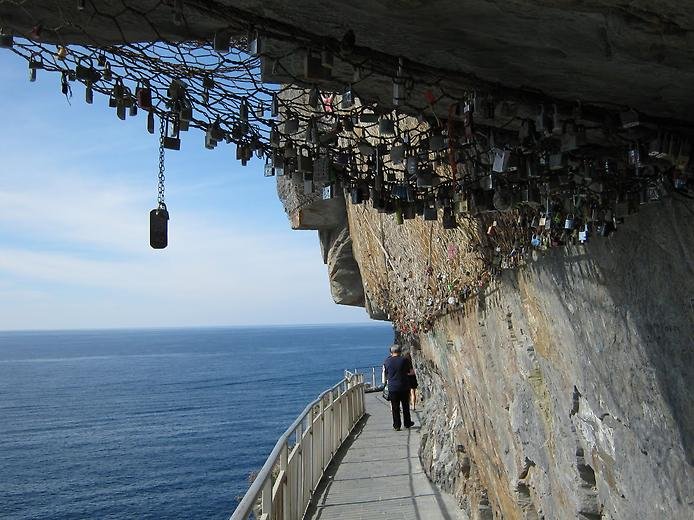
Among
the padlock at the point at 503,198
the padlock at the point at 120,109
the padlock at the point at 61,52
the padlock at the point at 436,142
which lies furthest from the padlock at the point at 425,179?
the padlock at the point at 61,52

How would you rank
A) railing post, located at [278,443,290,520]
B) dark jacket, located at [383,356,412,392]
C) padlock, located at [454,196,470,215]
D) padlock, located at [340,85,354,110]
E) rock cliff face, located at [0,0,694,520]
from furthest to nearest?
dark jacket, located at [383,356,412,392] → railing post, located at [278,443,290,520] → padlock, located at [454,196,470,215] → padlock, located at [340,85,354,110] → rock cliff face, located at [0,0,694,520]

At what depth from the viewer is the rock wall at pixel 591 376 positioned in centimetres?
341

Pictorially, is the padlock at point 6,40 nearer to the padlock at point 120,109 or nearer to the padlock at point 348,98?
the padlock at point 120,109

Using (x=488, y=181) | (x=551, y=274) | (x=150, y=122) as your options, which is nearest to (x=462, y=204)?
(x=488, y=181)

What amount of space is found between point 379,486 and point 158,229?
6.29m

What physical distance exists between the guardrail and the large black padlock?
1577mm

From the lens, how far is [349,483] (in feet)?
28.7

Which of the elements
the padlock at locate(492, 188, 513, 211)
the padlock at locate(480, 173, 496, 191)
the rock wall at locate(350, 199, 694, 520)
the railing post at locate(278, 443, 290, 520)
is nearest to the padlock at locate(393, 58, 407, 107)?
the padlock at locate(480, 173, 496, 191)

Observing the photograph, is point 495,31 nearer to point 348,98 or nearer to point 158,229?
point 348,98

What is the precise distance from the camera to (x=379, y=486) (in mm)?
8664

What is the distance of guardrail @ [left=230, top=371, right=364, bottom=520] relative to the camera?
4529 millimetres

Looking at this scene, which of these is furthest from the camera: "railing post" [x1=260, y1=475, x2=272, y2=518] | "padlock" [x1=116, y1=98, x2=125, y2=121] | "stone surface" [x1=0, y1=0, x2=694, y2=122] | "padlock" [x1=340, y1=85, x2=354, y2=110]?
"railing post" [x1=260, y1=475, x2=272, y2=518]

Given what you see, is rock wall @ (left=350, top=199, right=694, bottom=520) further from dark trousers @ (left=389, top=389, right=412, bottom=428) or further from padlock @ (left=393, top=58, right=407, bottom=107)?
dark trousers @ (left=389, top=389, right=412, bottom=428)

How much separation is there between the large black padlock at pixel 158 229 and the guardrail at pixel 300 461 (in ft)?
5.17
